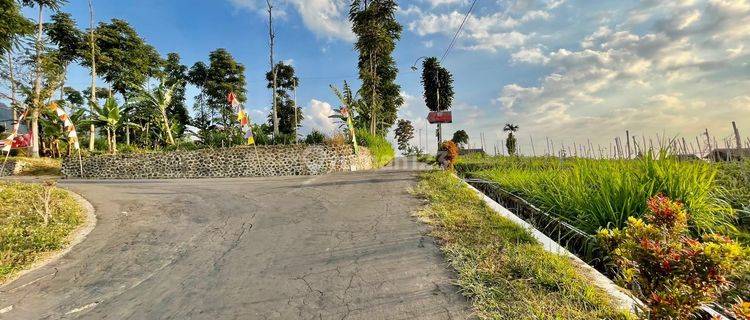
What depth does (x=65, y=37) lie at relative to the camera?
29.2m

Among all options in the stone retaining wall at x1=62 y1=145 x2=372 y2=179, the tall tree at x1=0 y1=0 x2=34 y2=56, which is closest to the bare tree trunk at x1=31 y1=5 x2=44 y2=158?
the stone retaining wall at x1=62 y1=145 x2=372 y2=179

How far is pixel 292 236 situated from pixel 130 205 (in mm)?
5660

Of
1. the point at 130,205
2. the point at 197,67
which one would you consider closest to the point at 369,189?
the point at 130,205

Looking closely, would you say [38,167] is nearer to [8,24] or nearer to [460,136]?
[8,24]

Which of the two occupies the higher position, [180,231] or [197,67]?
[197,67]

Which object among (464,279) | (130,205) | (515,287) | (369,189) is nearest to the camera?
(515,287)

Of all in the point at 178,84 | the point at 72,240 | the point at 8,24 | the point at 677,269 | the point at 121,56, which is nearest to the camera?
the point at 677,269

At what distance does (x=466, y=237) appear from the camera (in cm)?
474

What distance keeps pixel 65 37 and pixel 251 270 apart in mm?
36081

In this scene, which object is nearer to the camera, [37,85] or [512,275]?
[512,275]

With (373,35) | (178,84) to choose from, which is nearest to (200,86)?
(178,84)

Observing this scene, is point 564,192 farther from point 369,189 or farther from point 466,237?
point 369,189

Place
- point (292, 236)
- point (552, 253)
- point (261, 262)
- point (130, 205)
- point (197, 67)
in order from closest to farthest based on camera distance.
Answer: point (552, 253)
point (261, 262)
point (292, 236)
point (130, 205)
point (197, 67)

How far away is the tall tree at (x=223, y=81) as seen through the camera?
4153cm
